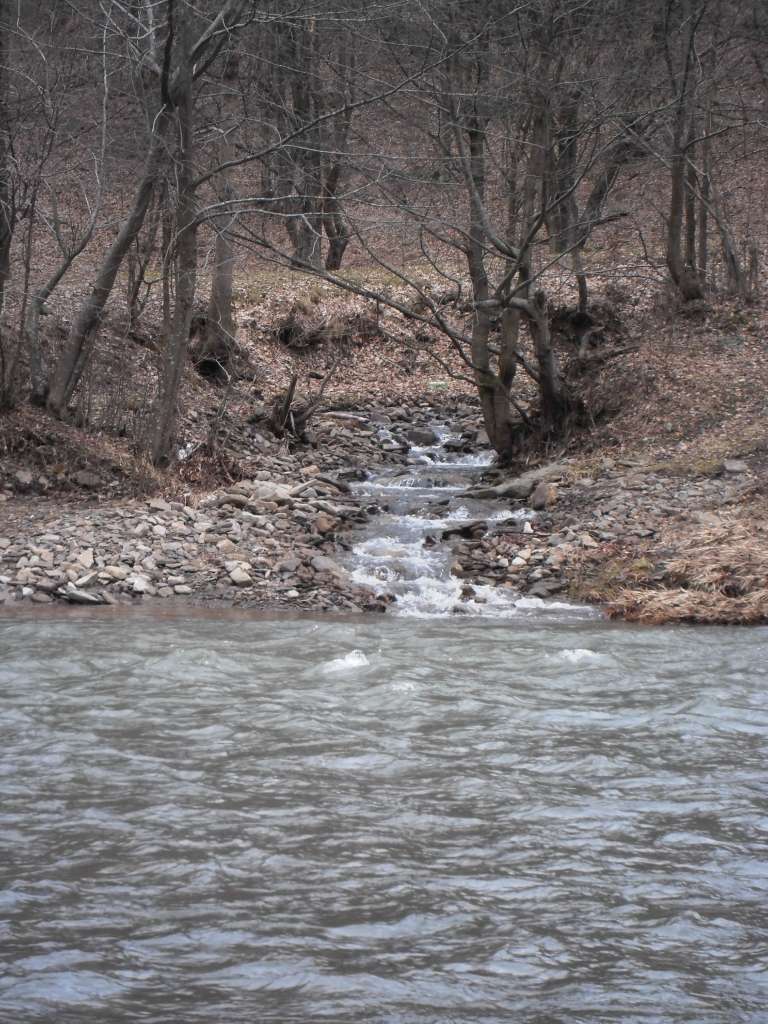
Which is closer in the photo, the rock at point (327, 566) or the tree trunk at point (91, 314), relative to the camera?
the rock at point (327, 566)

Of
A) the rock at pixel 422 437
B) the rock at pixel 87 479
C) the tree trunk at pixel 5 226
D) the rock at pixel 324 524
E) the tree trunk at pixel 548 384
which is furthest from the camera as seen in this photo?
the rock at pixel 422 437

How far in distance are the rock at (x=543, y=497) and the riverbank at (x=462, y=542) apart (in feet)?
0.07

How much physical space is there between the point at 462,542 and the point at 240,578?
281cm

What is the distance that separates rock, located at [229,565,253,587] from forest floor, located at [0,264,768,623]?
0.02m

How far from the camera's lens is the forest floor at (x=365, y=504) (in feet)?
32.9

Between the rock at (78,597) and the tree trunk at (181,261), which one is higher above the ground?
the tree trunk at (181,261)

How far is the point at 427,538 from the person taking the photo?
11969 mm

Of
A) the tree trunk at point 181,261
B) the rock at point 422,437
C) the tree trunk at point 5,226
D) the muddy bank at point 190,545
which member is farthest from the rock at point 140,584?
the rock at point 422,437

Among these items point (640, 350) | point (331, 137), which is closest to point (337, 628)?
point (640, 350)

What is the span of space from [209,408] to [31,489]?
14.6 feet

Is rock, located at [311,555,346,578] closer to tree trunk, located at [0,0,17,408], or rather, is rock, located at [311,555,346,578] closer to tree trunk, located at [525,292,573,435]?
tree trunk, located at [0,0,17,408]

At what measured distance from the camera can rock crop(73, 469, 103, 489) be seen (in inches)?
487

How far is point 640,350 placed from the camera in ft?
53.5

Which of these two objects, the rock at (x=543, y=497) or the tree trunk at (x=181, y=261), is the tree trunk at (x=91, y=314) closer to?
the tree trunk at (x=181, y=261)
